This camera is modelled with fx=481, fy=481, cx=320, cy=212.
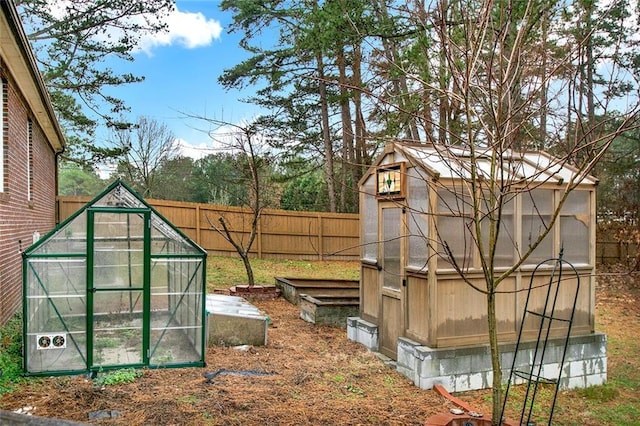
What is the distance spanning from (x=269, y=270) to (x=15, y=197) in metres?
8.85

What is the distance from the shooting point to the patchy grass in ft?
42.0

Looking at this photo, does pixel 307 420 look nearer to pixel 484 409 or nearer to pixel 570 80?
pixel 484 409

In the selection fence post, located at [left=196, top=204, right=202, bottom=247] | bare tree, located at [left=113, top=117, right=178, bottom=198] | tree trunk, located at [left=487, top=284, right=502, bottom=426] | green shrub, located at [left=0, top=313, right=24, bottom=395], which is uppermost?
bare tree, located at [left=113, top=117, right=178, bottom=198]

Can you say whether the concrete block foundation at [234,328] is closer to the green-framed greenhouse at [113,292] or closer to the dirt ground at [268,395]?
the dirt ground at [268,395]

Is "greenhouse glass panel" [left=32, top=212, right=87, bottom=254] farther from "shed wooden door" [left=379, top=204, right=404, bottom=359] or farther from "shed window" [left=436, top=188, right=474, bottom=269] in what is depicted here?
"shed window" [left=436, top=188, right=474, bottom=269]

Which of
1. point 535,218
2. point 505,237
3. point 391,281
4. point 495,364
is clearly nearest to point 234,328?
point 391,281

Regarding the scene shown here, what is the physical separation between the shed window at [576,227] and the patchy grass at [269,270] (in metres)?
7.70

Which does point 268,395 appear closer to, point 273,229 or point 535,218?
point 535,218

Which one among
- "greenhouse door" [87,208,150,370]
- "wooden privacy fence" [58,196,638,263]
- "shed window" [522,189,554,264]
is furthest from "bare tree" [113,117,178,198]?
"shed window" [522,189,554,264]

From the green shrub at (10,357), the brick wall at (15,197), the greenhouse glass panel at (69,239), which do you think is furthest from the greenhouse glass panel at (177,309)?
the brick wall at (15,197)

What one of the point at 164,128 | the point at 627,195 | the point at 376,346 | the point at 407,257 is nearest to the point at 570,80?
the point at 407,257

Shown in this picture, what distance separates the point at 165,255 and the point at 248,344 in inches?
80.2

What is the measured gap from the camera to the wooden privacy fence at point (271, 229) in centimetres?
1641

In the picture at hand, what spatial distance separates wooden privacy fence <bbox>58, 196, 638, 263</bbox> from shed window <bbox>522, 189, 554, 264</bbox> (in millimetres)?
9520
